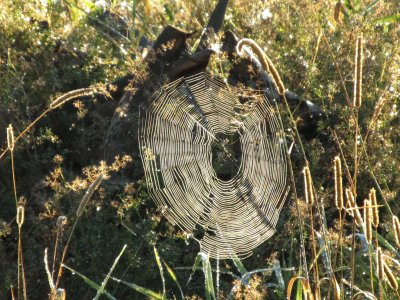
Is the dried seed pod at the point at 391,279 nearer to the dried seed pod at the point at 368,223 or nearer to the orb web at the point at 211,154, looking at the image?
the dried seed pod at the point at 368,223

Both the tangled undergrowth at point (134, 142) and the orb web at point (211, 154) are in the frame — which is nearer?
the tangled undergrowth at point (134, 142)

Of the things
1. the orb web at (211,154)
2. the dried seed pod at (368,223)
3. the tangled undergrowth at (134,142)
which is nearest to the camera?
the dried seed pod at (368,223)

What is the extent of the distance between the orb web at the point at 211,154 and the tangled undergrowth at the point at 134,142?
14cm

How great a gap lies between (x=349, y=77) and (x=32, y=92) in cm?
193

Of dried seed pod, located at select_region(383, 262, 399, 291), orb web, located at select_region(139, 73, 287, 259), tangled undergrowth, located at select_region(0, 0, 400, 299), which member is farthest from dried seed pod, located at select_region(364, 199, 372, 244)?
orb web, located at select_region(139, 73, 287, 259)

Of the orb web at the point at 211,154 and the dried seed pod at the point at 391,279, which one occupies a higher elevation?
the orb web at the point at 211,154

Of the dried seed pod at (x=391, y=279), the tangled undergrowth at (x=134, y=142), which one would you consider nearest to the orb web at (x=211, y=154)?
the tangled undergrowth at (x=134, y=142)

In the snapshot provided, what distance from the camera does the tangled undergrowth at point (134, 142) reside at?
4.52 m

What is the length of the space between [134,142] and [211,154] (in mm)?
470

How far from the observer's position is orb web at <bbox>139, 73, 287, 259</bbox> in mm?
5082

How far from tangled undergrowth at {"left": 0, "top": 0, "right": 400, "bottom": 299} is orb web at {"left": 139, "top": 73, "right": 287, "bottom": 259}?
0.14m

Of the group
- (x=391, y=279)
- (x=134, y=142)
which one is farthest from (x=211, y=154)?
(x=391, y=279)

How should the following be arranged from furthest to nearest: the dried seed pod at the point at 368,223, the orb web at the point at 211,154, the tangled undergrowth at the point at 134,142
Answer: the orb web at the point at 211,154, the tangled undergrowth at the point at 134,142, the dried seed pod at the point at 368,223

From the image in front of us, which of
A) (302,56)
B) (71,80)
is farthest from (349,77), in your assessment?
(71,80)
